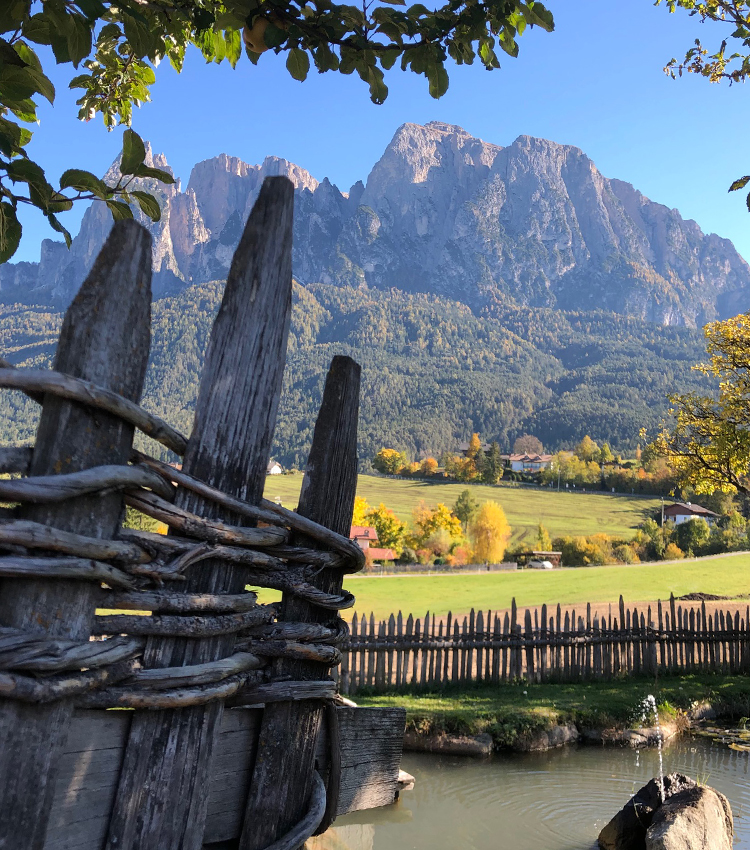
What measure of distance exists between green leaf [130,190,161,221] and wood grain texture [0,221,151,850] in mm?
437

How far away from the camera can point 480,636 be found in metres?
10.9

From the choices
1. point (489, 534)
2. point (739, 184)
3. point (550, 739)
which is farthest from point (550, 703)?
point (489, 534)

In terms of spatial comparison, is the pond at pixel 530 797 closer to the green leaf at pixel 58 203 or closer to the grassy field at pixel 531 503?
the green leaf at pixel 58 203

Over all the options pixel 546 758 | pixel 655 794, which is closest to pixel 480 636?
pixel 546 758

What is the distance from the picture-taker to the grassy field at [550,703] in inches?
314

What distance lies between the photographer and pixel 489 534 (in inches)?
2670

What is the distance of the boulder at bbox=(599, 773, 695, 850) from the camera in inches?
205

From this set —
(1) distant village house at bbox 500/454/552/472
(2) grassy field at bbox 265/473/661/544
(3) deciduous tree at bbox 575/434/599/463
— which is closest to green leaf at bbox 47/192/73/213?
(2) grassy field at bbox 265/473/661/544

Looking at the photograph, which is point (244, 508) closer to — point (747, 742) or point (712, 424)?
point (747, 742)

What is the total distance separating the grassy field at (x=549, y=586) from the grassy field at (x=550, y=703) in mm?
10773

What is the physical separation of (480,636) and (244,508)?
33.8 feet

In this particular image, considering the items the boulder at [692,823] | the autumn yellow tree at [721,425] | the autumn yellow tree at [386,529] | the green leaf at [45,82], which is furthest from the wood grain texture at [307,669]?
the autumn yellow tree at [386,529]

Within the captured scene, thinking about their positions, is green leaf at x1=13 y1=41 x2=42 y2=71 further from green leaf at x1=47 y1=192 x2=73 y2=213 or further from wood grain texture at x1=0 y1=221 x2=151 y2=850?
wood grain texture at x1=0 y1=221 x2=151 y2=850

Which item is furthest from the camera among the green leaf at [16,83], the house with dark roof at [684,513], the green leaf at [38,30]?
the house with dark roof at [684,513]
